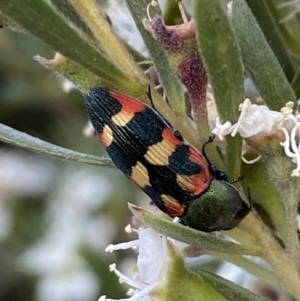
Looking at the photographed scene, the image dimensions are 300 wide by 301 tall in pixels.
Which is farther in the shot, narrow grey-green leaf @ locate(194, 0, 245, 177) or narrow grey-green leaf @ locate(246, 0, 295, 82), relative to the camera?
narrow grey-green leaf @ locate(246, 0, 295, 82)

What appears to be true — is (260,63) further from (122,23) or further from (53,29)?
(122,23)

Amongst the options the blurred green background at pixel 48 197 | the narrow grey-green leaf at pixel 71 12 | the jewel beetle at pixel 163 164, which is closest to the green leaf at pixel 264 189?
the jewel beetle at pixel 163 164

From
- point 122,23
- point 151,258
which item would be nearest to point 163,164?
point 151,258

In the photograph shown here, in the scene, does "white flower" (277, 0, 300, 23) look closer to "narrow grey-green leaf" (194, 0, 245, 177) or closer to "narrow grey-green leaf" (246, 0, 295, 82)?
"narrow grey-green leaf" (246, 0, 295, 82)

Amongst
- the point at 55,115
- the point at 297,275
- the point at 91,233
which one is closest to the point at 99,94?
the point at 297,275

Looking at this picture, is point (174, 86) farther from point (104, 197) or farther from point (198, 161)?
point (104, 197)

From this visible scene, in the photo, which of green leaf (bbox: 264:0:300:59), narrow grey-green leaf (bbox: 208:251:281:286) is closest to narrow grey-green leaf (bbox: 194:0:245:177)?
narrow grey-green leaf (bbox: 208:251:281:286)

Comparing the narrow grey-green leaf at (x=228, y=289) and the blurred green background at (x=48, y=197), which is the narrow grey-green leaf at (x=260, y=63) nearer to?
the narrow grey-green leaf at (x=228, y=289)
